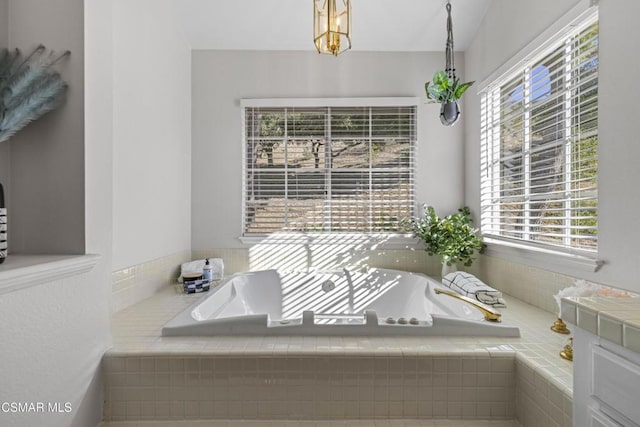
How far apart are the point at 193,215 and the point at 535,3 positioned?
2814mm

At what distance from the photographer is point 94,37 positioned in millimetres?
1354

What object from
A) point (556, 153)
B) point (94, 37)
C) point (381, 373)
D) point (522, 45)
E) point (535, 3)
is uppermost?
point (535, 3)

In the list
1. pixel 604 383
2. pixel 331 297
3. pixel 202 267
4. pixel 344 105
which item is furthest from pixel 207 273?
pixel 604 383

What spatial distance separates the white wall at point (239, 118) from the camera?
283 cm

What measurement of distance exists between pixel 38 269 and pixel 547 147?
7.85ft

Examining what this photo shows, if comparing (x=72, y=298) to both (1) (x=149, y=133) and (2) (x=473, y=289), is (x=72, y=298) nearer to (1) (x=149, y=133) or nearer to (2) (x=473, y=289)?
(1) (x=149, y=133)

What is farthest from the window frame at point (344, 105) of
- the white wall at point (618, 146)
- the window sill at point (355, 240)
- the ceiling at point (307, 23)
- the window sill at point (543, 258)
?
the white wall at point (618, 146)

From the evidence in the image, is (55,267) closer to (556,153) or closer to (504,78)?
(556,153)

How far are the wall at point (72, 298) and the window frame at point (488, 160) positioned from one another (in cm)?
215

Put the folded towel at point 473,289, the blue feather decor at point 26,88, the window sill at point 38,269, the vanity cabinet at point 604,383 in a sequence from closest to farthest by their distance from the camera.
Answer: the vanity cabinet at point 604,383 → the window sill at point 38,269 → the blue feather decor at point 26,88 → the folded towel at point 473,289

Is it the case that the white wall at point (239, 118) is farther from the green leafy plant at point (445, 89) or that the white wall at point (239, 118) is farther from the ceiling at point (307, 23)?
the green leafy plant at point (445, 89)

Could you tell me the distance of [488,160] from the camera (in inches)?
98.7

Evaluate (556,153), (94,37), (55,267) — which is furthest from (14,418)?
(556,153)

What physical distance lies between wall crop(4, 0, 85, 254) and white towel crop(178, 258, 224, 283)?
1.19 m
